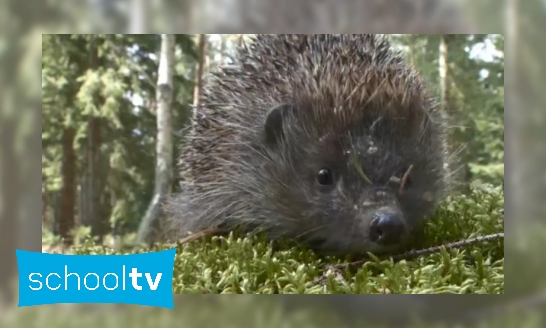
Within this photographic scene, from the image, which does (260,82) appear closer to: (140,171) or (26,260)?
(140,171)

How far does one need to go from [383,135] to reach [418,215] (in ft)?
0.89

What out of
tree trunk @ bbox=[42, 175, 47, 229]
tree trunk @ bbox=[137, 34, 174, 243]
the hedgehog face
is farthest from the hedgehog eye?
tree trunk @ bbox=[42, 175, 47, 229]

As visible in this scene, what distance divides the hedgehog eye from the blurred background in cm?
43

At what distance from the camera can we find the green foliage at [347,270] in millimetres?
1525

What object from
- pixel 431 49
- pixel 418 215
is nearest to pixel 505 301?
pixel 418 215

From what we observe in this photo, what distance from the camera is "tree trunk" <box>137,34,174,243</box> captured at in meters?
1.57

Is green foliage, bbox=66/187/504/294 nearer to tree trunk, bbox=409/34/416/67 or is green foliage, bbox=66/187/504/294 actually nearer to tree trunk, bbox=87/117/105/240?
tree trunk, bbox=87/117/105/240

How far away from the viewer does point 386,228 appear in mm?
1398

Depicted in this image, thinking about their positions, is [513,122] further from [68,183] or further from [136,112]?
[68,183]

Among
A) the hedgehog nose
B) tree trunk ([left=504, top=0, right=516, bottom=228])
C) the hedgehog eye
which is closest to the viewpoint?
the hedgehog nose

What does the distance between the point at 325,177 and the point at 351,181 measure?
0.28 ft

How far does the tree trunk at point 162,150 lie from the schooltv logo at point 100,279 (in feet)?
0.32

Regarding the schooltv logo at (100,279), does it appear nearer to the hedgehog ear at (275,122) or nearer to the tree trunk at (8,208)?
the tree trunk at (8,208)

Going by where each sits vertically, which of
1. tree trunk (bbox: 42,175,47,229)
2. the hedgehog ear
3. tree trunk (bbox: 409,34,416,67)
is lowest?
tree trunk (bbox: 42,175,47,229)
